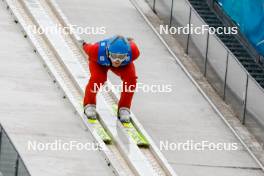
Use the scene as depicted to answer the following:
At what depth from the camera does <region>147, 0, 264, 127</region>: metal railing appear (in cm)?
2036

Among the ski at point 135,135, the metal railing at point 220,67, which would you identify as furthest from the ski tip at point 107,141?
the metal railing at point 220,67

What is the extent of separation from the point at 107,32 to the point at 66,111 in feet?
12.9

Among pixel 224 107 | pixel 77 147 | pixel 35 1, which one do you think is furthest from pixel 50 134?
pixel 35 1

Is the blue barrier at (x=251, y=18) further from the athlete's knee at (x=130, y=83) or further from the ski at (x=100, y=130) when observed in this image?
the ski at (x=100, y=130)

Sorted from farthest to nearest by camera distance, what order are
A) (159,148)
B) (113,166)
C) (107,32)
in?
(107,32) → (159,148) → (113,166)

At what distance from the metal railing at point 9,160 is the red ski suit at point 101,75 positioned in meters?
2.48

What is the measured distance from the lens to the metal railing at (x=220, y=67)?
20.4m

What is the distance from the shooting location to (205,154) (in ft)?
62.6

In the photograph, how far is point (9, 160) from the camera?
52.9ft

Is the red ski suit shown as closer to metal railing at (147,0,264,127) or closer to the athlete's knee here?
the athlete's knee

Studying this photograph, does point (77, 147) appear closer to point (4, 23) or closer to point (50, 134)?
point (50, 134)

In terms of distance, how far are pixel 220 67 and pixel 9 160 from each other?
6.16 meters

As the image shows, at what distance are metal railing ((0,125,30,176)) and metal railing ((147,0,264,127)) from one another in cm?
515

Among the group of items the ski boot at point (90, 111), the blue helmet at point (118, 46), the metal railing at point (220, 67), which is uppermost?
the blue helmet at point (118, 46)
